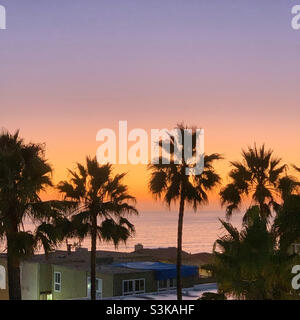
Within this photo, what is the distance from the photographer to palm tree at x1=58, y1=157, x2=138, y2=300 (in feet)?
83.5

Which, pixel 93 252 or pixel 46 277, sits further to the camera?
pixel 46 277

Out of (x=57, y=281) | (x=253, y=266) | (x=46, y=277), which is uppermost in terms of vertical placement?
(x=253, y=266)

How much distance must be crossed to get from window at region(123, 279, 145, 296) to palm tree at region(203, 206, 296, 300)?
20.4 meters

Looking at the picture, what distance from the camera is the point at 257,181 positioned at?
89.7 feet

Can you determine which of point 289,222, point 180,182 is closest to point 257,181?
point 180,182

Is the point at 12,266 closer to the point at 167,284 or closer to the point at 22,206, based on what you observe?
the point at 22,206

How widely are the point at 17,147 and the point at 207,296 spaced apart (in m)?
8.80

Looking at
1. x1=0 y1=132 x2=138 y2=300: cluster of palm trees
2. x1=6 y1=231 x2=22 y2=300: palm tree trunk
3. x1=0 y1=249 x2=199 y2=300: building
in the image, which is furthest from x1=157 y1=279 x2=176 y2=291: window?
x1=6 y1=231 x2=22 y2=300: palm tree trunk

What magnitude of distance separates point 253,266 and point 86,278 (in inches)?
953

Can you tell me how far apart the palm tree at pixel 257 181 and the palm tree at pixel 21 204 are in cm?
1145

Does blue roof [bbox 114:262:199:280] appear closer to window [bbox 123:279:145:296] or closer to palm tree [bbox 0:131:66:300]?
window [bbox 123:279:145:296]

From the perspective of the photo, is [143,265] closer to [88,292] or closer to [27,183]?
[88,292]

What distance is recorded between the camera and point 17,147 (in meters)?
18.6
